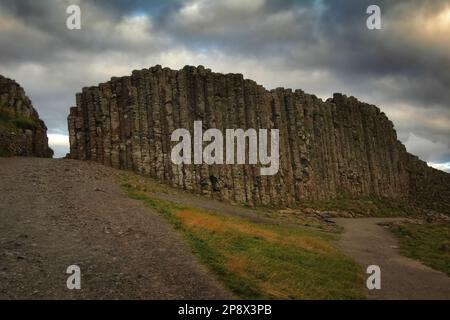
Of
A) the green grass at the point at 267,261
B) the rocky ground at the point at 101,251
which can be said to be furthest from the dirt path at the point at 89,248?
the green grass at the point at 267,261

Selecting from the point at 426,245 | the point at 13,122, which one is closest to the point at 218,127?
the point at 13,122

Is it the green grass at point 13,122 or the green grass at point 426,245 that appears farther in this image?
the green grass at point 13,122

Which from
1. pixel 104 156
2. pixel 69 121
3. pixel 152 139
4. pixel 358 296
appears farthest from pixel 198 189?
pixel 358 296

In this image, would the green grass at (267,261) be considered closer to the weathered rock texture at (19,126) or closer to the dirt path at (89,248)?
the dirt path at (89,248)

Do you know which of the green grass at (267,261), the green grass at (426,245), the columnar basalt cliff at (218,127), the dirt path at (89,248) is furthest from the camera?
the columnar basalt cliff at (218,127)

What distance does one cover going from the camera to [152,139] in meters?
43.6

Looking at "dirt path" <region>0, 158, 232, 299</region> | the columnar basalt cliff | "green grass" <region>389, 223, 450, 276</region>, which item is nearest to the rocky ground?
"dirt path" <region>0, 158, 232, 299</region>

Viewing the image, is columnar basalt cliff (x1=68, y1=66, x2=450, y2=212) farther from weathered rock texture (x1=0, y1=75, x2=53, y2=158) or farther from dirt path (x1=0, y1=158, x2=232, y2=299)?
dirt path (x1=0, y1=158, x2=232, y2=299)

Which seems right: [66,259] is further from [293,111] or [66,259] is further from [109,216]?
[293,111]

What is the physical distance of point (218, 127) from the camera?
1827 inches

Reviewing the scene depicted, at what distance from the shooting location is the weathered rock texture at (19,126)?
40875 millimetres

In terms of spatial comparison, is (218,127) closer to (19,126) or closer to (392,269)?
(19,126)

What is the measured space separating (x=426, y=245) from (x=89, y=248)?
23540mm

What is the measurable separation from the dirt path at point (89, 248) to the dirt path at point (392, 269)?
23.8ft
